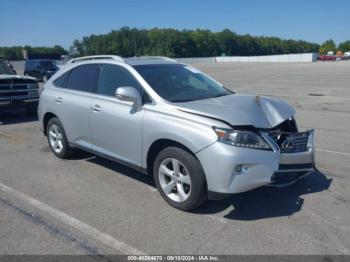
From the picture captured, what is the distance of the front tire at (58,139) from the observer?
636 cm

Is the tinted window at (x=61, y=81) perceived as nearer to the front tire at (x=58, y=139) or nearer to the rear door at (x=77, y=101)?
the rear door at (x=77, y=101)

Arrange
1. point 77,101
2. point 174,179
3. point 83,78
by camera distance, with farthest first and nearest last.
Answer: point 83,78 → point 77,101 → point 174,179

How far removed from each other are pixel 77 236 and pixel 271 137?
2.32 m

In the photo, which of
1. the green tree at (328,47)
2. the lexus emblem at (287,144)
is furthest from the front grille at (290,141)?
the green tree at (328,47)

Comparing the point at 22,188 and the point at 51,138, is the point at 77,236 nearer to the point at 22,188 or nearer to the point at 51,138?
the point at 22,188

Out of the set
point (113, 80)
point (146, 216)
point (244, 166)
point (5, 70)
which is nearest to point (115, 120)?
point (113, 80)

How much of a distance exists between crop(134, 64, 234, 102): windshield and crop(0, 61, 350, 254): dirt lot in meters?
1.35

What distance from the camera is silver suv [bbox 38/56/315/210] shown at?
156 inches

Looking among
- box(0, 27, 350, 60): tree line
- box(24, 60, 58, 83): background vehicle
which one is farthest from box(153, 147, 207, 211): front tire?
box(0, 27, 350, 60): tree line

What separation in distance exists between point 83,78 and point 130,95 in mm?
1692

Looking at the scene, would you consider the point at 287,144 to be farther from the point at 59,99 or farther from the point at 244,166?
the point at 59,99

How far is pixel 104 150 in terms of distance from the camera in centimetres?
541

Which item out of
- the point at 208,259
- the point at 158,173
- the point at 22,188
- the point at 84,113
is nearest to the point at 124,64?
the point at 84,113

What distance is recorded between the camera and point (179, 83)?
17.2ft
